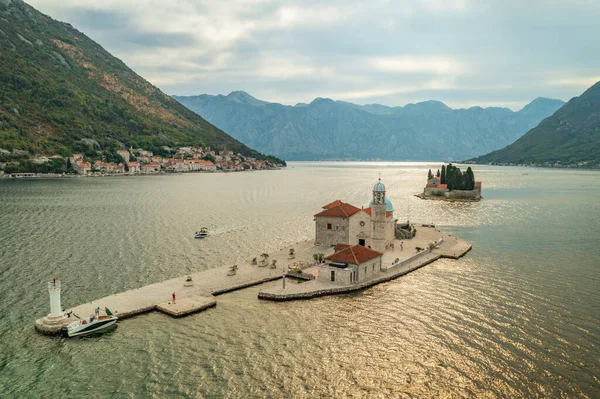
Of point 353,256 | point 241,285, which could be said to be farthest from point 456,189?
point 241,285

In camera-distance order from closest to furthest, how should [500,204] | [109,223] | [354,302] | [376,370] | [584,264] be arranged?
[376,370] < [354,302] < [584,264] < [109,223] < [500,204]

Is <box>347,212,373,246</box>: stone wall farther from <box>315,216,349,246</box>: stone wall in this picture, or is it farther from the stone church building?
<box>315,216,349,246</box>: stone wall

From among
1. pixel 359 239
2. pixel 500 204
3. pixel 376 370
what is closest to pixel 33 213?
pixel 359 239

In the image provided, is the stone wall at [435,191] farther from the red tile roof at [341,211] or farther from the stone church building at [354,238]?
the red tile roof at [341,211]

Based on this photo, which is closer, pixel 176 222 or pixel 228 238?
pixel 228 238

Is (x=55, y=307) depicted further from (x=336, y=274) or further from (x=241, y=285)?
(x=336, y=274)

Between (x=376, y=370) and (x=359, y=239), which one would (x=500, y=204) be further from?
(x=376, y=370)

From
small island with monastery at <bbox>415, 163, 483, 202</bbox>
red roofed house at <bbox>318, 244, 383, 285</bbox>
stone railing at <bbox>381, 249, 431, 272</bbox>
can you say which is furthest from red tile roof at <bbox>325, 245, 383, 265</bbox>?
small island with monastery at <bbox>415, 163, 483, 202</bbox>

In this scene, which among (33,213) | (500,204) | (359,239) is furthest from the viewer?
(500,204)
